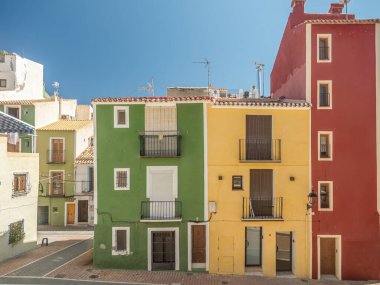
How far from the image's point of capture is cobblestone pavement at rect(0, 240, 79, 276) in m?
18.9

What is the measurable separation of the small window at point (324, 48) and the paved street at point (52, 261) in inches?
777

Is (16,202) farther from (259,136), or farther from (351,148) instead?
(351,148)

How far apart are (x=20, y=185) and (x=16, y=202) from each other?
3.92ft

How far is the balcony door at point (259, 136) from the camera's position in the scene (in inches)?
740

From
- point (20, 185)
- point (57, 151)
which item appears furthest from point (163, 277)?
point (57, 151)

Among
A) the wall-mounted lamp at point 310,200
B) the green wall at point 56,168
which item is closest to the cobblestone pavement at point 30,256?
the green wall at point 56,168

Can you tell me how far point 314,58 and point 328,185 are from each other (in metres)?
7.43

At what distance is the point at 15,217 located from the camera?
69.3 ft

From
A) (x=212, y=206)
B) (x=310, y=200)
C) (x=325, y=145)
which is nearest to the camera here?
(x=212, y=206)

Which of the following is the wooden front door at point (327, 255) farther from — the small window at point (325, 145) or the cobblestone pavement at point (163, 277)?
the small window at point (325, 145)

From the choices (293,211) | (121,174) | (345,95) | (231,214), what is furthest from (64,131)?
(345,95)

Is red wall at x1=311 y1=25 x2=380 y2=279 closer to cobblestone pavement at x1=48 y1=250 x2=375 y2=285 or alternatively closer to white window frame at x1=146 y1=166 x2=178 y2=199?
cobblestone pavement at x1=48 y1=250 x2=375 y2=285

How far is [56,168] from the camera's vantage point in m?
31.8

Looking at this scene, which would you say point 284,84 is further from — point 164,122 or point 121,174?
point 121,174
